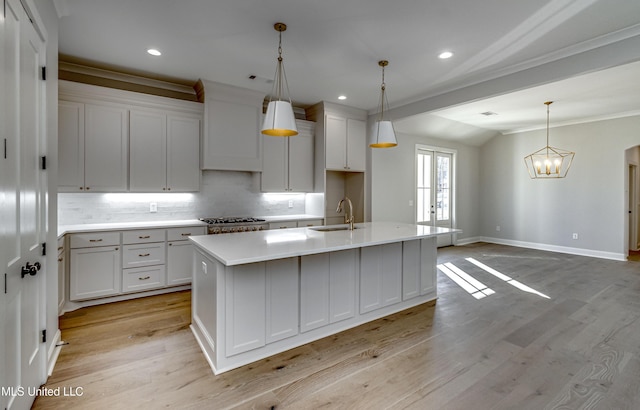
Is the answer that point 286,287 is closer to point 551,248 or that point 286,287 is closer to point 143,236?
point 143,236

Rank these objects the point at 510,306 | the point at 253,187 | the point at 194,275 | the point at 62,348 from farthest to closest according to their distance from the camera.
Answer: the point at 253,187
the point at 510,306
the point at 194,275
the point at 62,348

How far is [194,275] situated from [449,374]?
221cm

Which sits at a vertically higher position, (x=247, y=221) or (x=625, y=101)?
(x=625, y=101)

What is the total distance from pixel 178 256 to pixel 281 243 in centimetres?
210

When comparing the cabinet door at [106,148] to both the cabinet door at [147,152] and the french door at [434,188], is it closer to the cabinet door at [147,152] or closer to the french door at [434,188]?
the cabinet door at [147,152]

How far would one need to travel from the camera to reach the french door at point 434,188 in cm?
678

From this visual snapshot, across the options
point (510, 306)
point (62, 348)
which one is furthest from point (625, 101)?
point (62, 348)

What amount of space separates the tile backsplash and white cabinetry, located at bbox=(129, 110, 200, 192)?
30cm

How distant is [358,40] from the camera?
119 inches

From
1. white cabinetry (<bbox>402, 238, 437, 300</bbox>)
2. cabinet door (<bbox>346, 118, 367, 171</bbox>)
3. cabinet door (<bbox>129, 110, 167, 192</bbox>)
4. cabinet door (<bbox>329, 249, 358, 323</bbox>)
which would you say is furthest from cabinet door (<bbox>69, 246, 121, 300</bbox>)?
cabinet door (<bbox>346, 118, 367, 171</bbox>)

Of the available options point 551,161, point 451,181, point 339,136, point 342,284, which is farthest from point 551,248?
point 342,284

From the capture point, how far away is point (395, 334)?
2793 mm

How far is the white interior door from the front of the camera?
4.83ft

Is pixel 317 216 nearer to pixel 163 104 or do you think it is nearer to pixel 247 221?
pixel 247 221
